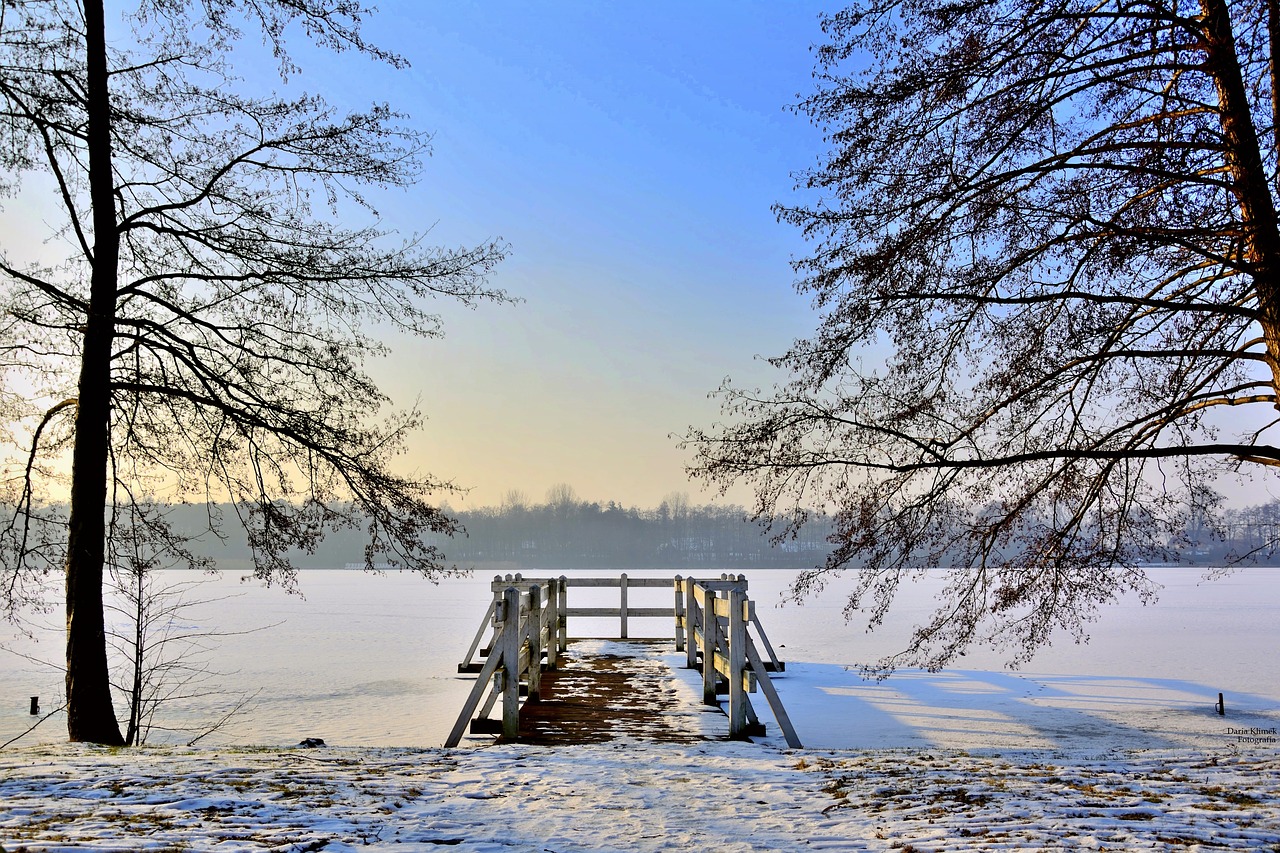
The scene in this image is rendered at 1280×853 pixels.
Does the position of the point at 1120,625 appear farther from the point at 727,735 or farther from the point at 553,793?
the point at 553,793

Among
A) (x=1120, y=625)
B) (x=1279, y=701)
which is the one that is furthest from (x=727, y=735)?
(x=1120, y=625)

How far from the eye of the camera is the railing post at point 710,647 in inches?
417

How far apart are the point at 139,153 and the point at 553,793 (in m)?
9.56

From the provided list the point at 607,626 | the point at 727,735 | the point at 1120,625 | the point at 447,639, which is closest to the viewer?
the point at 727,735

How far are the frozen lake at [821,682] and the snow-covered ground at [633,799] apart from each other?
5912mm

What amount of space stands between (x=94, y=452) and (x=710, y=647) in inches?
283

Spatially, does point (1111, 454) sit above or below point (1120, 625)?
above

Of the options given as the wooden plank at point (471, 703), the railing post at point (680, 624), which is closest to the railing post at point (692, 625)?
the railing post at point (680, 624)

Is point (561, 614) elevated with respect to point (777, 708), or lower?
elevated

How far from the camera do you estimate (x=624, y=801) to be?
230 inches

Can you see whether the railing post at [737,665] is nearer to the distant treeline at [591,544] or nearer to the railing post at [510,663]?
the railing post at [510,663]

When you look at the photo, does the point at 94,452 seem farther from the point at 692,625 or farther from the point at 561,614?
the point at 692,625

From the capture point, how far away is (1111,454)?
8.11 m

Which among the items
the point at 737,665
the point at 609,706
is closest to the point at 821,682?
the point at 609,706
